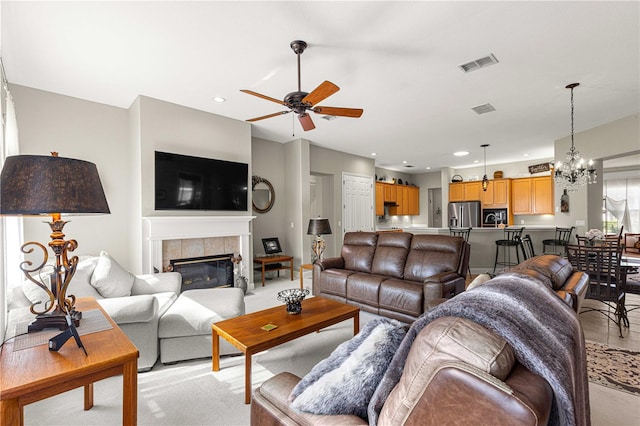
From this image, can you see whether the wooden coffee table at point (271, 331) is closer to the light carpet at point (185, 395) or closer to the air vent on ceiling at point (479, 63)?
the light carpet at point (185, 395)

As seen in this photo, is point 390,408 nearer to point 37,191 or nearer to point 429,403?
point 429,403

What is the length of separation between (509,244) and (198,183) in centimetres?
556

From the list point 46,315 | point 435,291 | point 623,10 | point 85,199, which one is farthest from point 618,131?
point 46,315

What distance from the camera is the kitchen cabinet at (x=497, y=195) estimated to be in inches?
325

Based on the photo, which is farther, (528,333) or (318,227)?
(318,227)

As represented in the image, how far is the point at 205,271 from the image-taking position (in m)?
4.51

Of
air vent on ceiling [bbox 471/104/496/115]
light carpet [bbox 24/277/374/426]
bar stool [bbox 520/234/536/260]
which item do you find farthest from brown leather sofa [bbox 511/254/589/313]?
bar stool [bbox 520/234/536/260]

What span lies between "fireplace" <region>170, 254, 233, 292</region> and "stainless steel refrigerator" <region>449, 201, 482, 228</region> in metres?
6.75

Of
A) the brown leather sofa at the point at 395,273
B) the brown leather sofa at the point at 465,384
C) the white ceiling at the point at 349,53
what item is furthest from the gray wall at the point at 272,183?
the brown leather sofa at the point at 465,384

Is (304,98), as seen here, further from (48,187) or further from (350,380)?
(350,380)

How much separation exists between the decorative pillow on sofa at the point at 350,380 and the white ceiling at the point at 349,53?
2283 millimetres

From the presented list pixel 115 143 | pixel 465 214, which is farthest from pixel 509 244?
pixel 115 143

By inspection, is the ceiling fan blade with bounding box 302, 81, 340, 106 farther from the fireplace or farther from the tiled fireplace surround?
the fireplace

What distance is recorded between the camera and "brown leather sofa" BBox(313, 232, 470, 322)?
3125 mm
